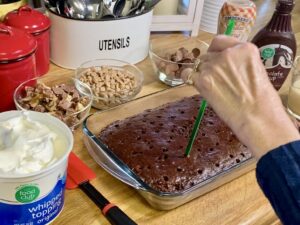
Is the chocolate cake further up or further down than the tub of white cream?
further down

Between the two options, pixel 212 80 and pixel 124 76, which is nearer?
pixel 212 80

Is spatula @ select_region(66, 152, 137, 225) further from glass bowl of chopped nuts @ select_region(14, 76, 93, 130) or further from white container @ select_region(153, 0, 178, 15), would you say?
white container @ select_region(153, 0, 178, 15)

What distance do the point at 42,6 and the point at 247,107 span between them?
767mm

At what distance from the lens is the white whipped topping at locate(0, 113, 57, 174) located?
611 millimetres

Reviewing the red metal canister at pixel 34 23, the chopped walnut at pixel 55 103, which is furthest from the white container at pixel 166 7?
the chopped walnut at pixel 55 103

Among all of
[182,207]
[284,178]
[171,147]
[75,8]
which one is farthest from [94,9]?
[284,178]

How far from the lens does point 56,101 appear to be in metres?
0.88

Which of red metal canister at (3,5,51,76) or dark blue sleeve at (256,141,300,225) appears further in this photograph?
red metal canister at (3,5,51,76)

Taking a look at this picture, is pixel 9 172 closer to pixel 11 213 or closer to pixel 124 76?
pixel 11 213

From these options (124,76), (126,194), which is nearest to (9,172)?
(126,194)

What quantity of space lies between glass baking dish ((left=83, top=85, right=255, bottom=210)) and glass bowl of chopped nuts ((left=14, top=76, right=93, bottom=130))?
1.3 inches

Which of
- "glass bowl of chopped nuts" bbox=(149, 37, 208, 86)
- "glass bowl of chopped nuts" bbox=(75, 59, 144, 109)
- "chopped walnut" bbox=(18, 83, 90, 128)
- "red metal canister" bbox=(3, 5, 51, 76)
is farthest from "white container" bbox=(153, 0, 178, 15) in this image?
"chopped walnut" bbox=(18, 83, 90, 128)

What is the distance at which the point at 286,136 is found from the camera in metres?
0.56

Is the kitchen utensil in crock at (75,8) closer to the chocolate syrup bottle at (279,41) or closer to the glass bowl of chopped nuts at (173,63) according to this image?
the glass bowl of chopped nuts at (173,63)
